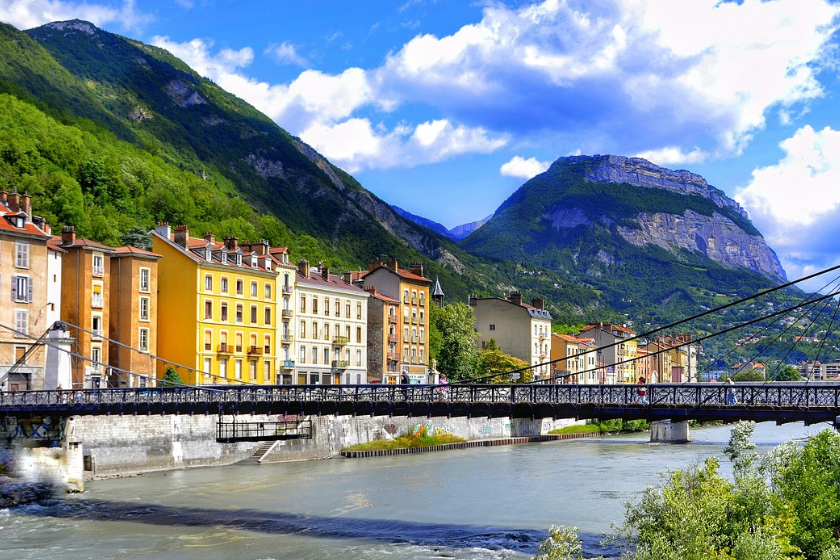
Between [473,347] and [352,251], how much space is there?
10049cm

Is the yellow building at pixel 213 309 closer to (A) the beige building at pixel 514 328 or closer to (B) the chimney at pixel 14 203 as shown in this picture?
(B) the chimney at pixel 14 203

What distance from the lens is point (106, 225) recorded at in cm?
8662

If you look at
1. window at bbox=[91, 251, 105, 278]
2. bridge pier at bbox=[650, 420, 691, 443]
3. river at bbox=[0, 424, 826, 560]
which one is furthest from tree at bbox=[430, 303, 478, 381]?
window at bbox=[91, 251, 105, 278]

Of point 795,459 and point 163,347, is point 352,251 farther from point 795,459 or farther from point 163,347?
point 795,459

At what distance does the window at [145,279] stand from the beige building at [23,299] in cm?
690

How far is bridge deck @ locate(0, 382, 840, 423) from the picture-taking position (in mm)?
30703

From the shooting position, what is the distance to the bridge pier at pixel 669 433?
8200cm

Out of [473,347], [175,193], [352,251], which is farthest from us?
[352,251]

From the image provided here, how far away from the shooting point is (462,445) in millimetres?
72875

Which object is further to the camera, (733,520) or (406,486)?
(406,486)

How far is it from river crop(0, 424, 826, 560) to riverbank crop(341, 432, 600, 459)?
10.8 ft

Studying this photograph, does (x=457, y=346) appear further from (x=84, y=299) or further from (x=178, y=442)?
(x=178, y=442)

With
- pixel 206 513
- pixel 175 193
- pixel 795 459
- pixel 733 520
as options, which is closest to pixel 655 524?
pixel 733 520

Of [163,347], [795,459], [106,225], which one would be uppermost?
[106,225]
